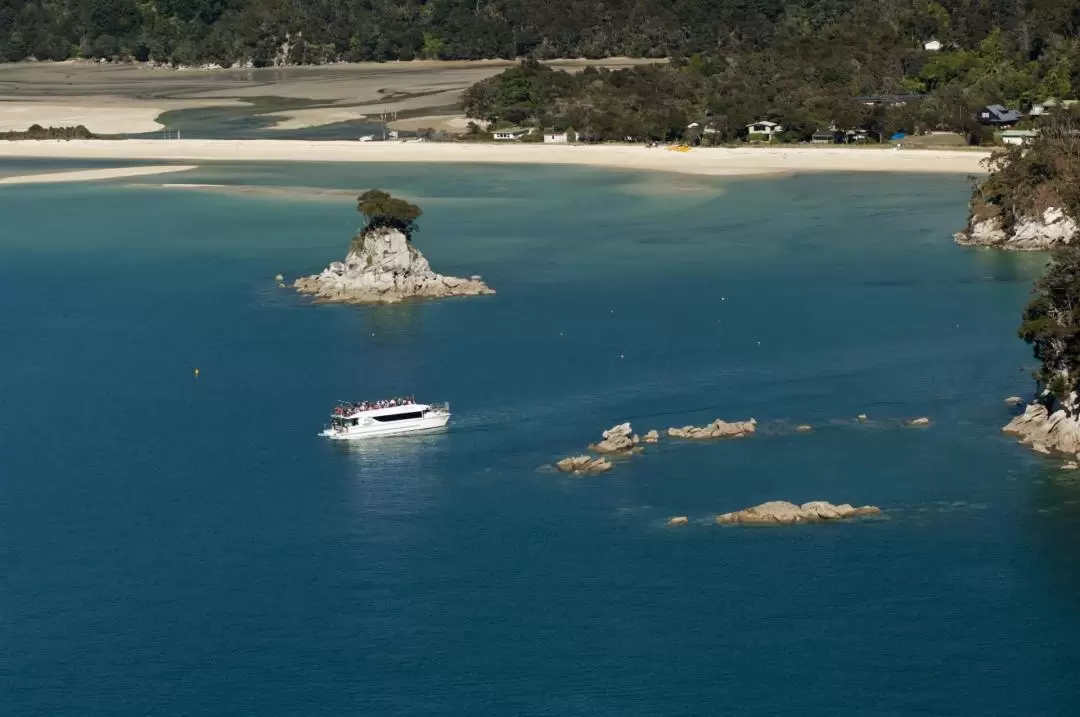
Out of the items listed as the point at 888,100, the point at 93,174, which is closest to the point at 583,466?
the point at 93,174

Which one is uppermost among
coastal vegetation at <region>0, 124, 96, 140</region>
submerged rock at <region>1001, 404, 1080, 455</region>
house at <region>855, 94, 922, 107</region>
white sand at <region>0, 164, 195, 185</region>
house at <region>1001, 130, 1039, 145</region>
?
house at <region>855, 94, 922, 107</region>

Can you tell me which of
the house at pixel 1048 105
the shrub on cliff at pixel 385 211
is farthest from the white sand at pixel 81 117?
the shrub on cliff at pixel 385 211

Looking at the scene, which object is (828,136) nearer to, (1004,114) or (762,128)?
(762,128)

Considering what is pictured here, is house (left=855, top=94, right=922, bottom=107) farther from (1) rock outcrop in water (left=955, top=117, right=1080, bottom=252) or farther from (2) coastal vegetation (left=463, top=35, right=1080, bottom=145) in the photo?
(1) rock outcrop in water (left=955, top=117, right=1080, bottom=252)

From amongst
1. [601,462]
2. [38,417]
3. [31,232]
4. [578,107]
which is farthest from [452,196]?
[601,462]

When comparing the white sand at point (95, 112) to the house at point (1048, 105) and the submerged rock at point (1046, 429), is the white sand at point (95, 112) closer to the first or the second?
the house at point (1048, 105)

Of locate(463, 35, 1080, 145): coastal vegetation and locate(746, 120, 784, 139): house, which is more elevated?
locate(463, 35, 1080, 145): coastal vegetation

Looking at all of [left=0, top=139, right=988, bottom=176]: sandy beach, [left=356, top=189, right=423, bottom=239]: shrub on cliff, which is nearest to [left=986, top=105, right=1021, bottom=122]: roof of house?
[left=0, top=139, right=988, bottom=176]: sandy beach
